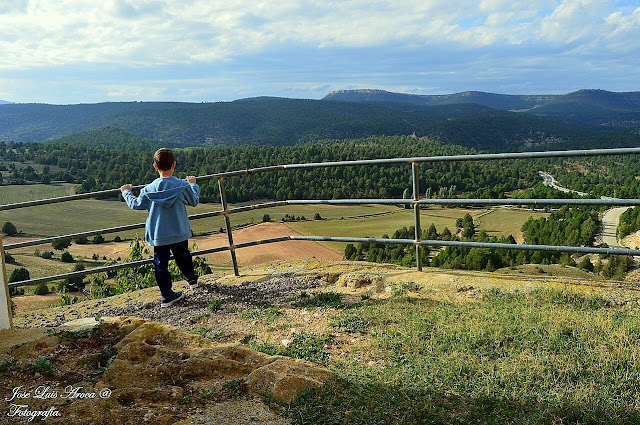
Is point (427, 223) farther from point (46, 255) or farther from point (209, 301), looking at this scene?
point (46, 255)

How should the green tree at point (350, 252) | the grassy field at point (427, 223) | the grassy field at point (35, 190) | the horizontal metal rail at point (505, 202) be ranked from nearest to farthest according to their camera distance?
the horizontal metal rail at point (505, 202) < the green tree at point (350, 252) < the grassy field at point (427, 223) < the grassy field at point (35, 190)

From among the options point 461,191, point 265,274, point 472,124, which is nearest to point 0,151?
point 461,191

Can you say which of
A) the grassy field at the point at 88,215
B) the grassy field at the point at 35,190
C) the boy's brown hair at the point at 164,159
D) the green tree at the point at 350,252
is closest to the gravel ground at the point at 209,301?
the boy's brown hair at the point at 164,159

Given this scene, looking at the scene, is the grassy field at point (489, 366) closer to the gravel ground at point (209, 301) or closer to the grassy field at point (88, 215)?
the gravel ground at point (209, 301)

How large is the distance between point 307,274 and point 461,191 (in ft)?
94.7

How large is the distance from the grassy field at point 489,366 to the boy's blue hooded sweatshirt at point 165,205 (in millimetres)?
1835

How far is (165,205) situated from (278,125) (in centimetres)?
13494

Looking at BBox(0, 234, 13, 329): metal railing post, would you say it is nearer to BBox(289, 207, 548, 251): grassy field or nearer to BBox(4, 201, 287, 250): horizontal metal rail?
BBox(4, 201, 287, 250): horizontal metal rail

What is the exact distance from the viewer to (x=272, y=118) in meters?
142

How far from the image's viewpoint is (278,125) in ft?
450

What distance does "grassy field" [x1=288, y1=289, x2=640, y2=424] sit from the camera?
266cm

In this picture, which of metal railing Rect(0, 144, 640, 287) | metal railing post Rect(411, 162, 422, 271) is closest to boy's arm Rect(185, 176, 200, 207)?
metal railing Rect(0, 144, 640, 287)

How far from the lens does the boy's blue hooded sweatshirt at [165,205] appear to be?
4758mm

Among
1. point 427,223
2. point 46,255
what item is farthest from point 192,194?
point 46,255
